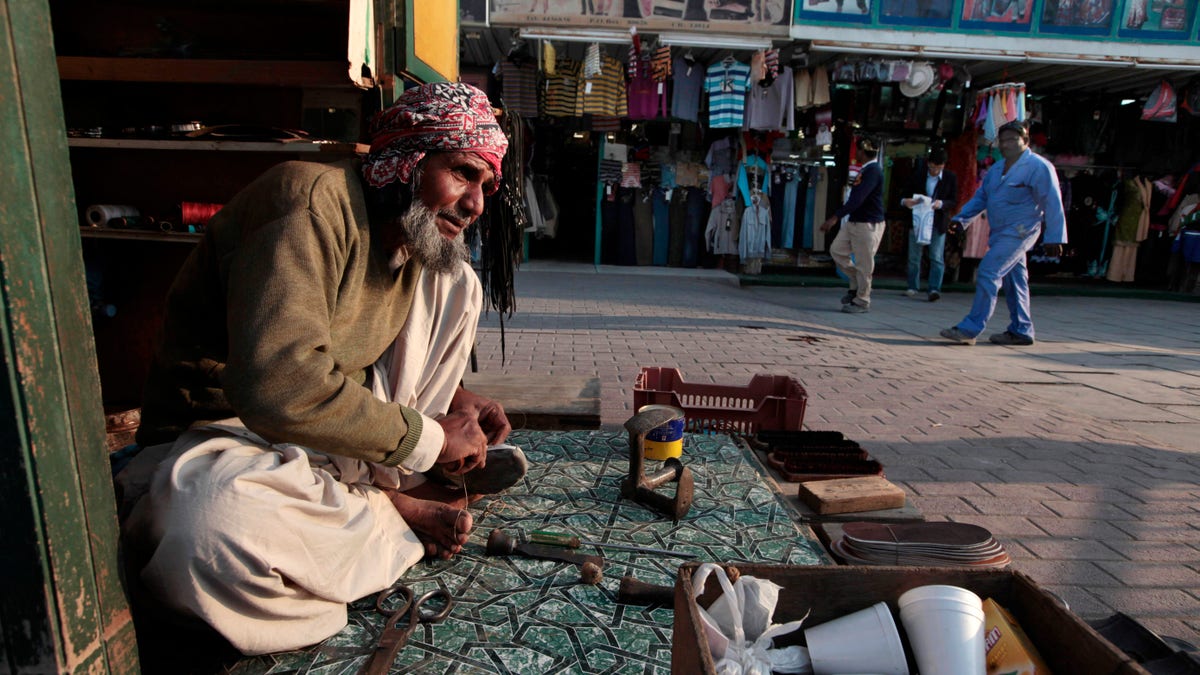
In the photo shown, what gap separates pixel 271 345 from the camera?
156 centimetres

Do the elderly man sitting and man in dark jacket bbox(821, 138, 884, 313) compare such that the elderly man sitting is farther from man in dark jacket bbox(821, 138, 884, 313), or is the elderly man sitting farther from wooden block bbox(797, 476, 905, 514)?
man in dark jacket bbox(821, 138, 884, 313)

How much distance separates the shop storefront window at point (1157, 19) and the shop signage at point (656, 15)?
5115mm

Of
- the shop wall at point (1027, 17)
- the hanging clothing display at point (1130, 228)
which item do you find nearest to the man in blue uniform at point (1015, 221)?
the shop wall at point (1027, 17)

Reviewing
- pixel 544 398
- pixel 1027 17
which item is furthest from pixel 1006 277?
pixel 544 398

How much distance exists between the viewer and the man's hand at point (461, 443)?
6.57 feet

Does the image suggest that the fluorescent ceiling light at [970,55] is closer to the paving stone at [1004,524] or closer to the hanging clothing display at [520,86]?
the hanging clothing display at [520,86]

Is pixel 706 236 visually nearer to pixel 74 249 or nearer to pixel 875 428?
pixel 875 428

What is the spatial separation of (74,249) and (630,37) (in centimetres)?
937

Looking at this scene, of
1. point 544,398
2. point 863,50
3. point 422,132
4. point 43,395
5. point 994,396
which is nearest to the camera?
point 43,395

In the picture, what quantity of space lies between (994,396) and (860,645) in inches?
173

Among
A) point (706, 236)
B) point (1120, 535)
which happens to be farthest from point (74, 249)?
point (706, 236)

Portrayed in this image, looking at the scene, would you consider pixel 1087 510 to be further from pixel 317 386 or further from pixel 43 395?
pixel 43 395

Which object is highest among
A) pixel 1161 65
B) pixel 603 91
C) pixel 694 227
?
pixel 1161 65

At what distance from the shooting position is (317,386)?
5.31ft
